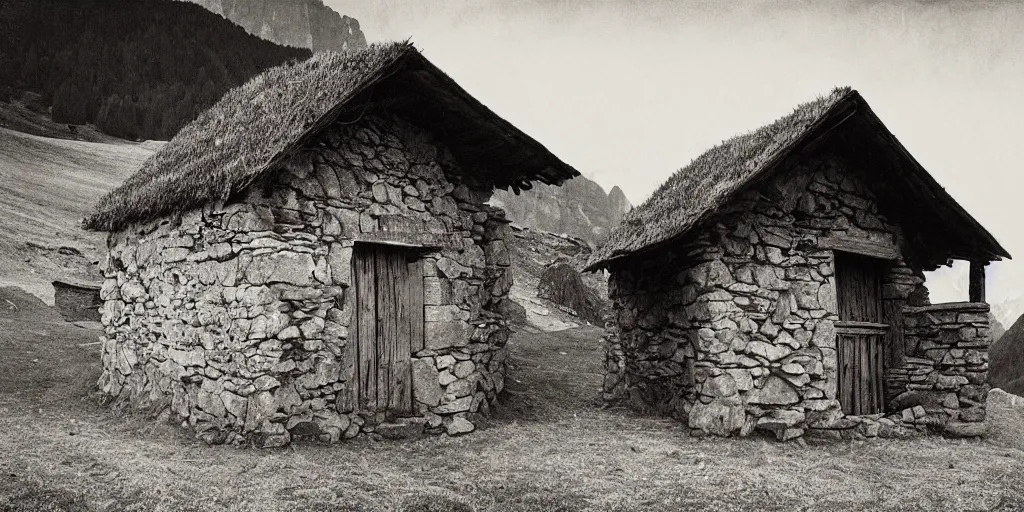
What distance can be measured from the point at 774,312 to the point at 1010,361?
40.2ft

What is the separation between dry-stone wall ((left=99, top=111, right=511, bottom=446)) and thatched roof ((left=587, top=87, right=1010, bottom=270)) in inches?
88.0

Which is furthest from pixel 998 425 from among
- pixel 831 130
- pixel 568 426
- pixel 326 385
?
pixel 326 385

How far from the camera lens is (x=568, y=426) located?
842 centimetres

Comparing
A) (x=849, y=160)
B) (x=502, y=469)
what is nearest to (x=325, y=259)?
(x=502, y=469)

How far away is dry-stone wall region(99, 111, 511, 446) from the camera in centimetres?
676

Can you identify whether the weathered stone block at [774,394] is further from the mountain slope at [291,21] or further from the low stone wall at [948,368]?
the mountain slope at [291,21]

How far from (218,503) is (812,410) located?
21.5ft

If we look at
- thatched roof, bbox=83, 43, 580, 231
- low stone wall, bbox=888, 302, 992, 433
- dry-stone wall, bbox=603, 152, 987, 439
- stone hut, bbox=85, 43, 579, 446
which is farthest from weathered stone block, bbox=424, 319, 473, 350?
low stone wall, bbox=888, 302, 992, 433

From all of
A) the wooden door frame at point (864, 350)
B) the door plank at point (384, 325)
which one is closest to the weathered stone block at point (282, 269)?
the door plank at point (384, 325)

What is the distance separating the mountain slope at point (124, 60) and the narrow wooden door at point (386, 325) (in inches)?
1540

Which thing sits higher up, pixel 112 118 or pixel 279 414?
pixel 112 118

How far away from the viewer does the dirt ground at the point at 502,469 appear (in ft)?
17.3

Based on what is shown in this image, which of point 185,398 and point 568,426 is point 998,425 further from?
point 185,398

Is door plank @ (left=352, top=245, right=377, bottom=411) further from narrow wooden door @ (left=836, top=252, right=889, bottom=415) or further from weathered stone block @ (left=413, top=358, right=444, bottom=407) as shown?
narrow wooden door @ (left=836, top=252, right=889, bottom=415)
